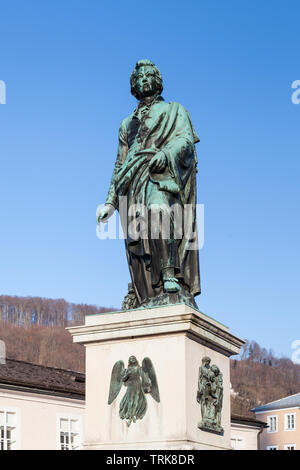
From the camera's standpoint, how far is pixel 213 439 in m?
9.27

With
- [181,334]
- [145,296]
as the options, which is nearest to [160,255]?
[145,296]

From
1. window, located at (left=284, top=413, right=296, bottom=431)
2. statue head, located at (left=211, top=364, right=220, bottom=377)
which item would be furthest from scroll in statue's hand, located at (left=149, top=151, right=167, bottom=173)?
window, located at (left=284, top=413, right=296, bottom=431)

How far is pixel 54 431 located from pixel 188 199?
35656mm

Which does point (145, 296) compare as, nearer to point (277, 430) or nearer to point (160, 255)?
point (160, 255)

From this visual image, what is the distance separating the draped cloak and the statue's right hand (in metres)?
0.06

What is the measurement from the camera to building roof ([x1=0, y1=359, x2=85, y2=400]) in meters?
42.8

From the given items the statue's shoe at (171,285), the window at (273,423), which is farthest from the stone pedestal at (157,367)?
the window at (273,423)

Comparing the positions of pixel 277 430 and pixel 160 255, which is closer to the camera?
pixel 160 255

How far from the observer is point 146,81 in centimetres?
1047

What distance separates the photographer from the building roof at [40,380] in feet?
140

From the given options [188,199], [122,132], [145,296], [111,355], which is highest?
[122,132]

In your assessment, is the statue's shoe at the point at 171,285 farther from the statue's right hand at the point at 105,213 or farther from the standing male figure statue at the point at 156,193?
the statue's right hand at the point at 105,213

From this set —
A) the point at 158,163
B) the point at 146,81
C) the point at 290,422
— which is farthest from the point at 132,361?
the point at 290,422
